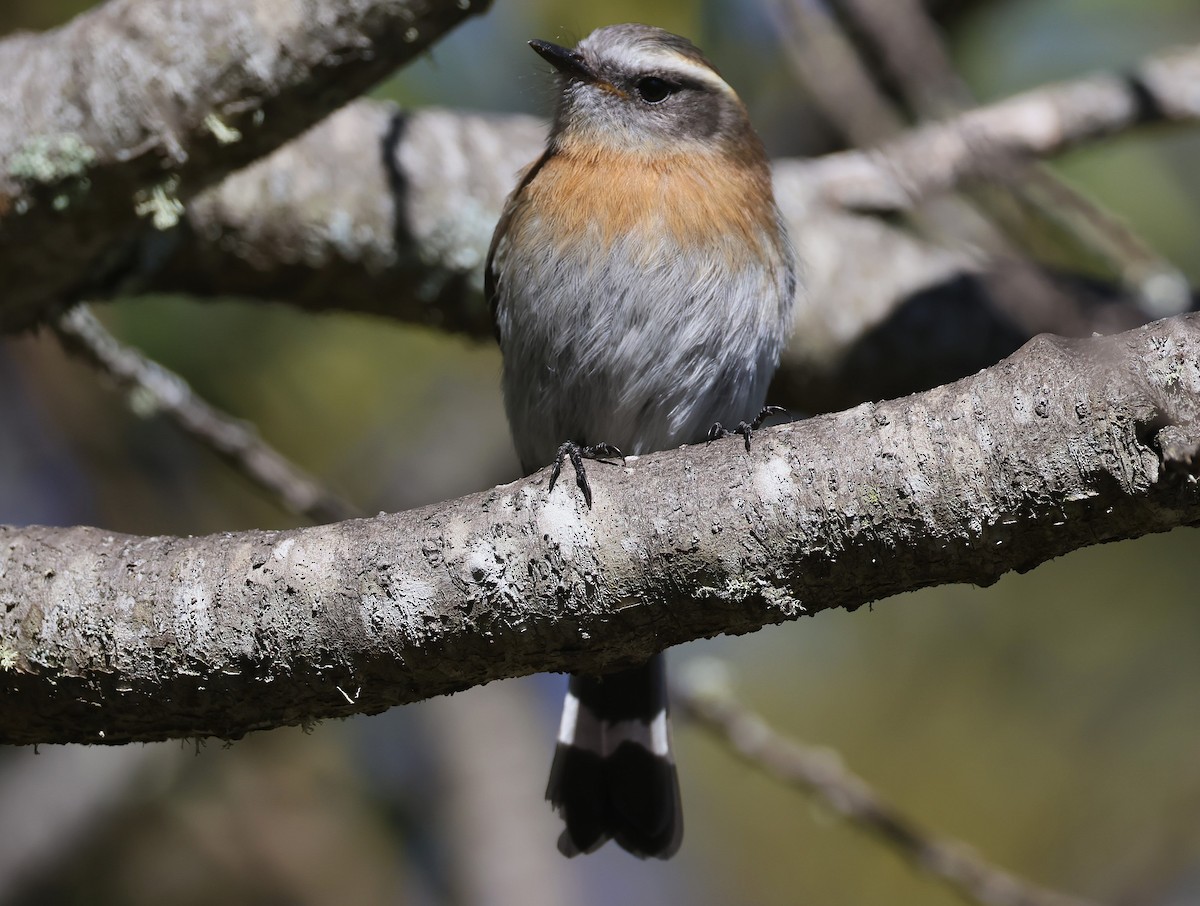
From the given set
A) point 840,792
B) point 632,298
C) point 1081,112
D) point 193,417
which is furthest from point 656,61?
point 840,792

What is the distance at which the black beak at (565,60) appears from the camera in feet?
15.8

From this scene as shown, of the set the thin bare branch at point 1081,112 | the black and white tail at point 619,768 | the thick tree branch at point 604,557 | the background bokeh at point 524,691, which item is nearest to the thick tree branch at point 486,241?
the thin bare branch at point 1081,112

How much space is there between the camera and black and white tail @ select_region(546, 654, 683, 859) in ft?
15.3

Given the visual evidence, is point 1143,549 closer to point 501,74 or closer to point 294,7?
point 501,74

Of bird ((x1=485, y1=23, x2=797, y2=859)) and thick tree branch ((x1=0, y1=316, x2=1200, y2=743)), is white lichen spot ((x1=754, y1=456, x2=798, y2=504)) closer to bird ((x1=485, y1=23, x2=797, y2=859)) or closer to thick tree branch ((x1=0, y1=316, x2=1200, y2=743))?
thick tree branch ((x1=0, y1=316, x2=1200, y2=743))

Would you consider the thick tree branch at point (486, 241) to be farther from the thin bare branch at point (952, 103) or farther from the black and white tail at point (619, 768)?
the black and white tail at point (619, 768)

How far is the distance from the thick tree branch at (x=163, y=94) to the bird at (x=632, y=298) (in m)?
0.94

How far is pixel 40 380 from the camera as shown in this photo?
26.0ft

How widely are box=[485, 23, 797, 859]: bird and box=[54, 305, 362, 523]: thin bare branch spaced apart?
976 mm

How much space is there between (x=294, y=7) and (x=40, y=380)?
505cm

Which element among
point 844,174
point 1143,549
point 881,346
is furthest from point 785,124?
point 1143,549

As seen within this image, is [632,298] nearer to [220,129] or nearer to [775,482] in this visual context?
[220,129]

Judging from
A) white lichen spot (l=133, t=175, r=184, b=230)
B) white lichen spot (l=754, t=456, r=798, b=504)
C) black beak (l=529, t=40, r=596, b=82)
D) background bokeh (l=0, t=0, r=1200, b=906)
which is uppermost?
black beak (l=529, t=40, r=596, b=82)

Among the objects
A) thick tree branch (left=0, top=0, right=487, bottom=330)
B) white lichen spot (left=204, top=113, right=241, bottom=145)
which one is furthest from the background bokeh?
white lichen spot (left=204, top=113, right=241, bottom=145)
